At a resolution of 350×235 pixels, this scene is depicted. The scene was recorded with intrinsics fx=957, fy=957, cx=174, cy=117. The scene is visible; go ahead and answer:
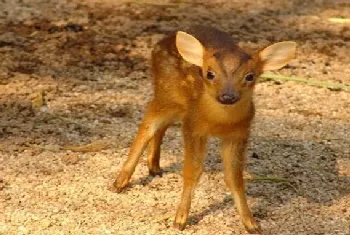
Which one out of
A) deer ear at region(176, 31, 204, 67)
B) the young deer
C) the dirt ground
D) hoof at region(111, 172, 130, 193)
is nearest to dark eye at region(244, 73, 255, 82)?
the young deer

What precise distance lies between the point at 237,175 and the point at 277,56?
2.14 ft

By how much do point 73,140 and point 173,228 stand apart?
51.9 inches

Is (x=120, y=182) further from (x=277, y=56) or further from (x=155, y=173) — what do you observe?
(x=277, y=56)

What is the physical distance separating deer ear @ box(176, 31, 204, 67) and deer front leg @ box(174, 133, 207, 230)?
386 millimetres

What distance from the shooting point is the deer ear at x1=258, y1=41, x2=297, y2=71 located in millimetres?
4848

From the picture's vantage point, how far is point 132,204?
5.25 meters

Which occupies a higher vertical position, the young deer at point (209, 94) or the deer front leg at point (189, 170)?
the young deer at point (209, 94)

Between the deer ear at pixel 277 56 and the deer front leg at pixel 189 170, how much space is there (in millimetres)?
497

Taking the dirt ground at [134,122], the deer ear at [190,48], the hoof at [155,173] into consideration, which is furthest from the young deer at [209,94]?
the hoof at [155,173]

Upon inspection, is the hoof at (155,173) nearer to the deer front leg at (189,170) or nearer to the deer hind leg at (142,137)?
the deer hind leg at (142,137)

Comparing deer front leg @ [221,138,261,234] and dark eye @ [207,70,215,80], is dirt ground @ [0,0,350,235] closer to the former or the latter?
Answer: deer front leg @ [221,138,261,234]

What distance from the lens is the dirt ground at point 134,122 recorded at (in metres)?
5.13

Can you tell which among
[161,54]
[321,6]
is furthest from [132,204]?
[321,6]

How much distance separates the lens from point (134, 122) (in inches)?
251
